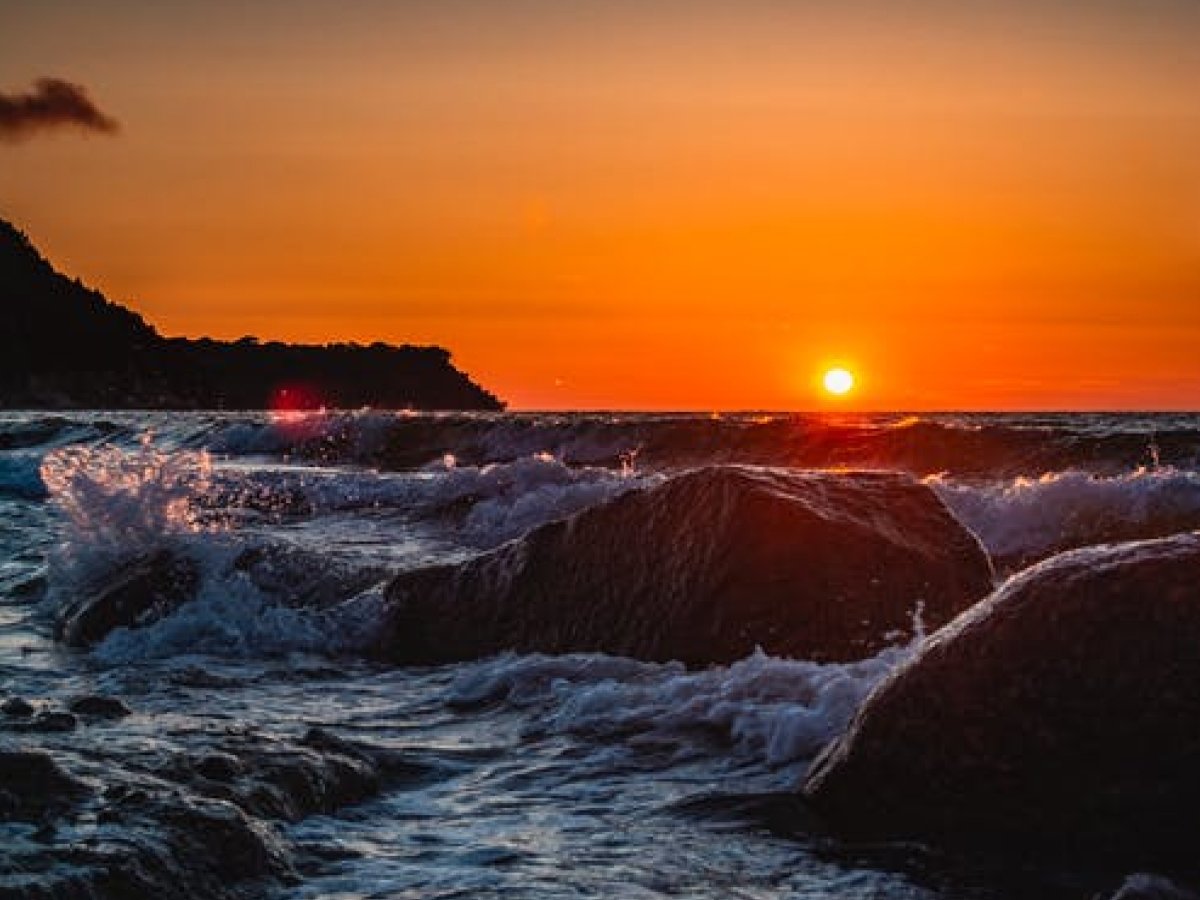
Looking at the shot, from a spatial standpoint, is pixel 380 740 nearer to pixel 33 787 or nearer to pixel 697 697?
pixel 697 697

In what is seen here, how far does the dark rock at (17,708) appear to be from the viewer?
16.7 ft

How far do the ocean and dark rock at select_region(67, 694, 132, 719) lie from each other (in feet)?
0.05

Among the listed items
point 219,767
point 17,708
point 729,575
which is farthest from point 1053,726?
point 17,708

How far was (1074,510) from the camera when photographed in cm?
1220

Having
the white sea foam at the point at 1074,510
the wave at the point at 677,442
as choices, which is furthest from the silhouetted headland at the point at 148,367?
the white sea foam at the point at 1074,510

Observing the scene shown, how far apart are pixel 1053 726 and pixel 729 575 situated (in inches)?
97.6

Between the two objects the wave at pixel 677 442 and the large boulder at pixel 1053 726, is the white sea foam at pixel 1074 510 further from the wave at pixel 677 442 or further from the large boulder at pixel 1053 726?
the large boulder at pixel 1053 726

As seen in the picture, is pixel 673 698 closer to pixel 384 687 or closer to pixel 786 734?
pixel 786 734

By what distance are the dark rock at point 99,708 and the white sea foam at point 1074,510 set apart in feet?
25.0

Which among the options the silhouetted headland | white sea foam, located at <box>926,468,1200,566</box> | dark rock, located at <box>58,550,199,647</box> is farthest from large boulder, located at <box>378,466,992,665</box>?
the silhouetted headland

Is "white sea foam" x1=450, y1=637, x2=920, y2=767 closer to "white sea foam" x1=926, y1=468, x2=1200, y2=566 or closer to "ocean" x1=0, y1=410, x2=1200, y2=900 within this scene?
"ocean" x1=0, y1=410, x2=1200, y2=900

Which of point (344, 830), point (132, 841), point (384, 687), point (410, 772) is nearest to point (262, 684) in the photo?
point (384, 687)

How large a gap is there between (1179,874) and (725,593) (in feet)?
9.48

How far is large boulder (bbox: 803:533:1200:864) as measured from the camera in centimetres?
365
